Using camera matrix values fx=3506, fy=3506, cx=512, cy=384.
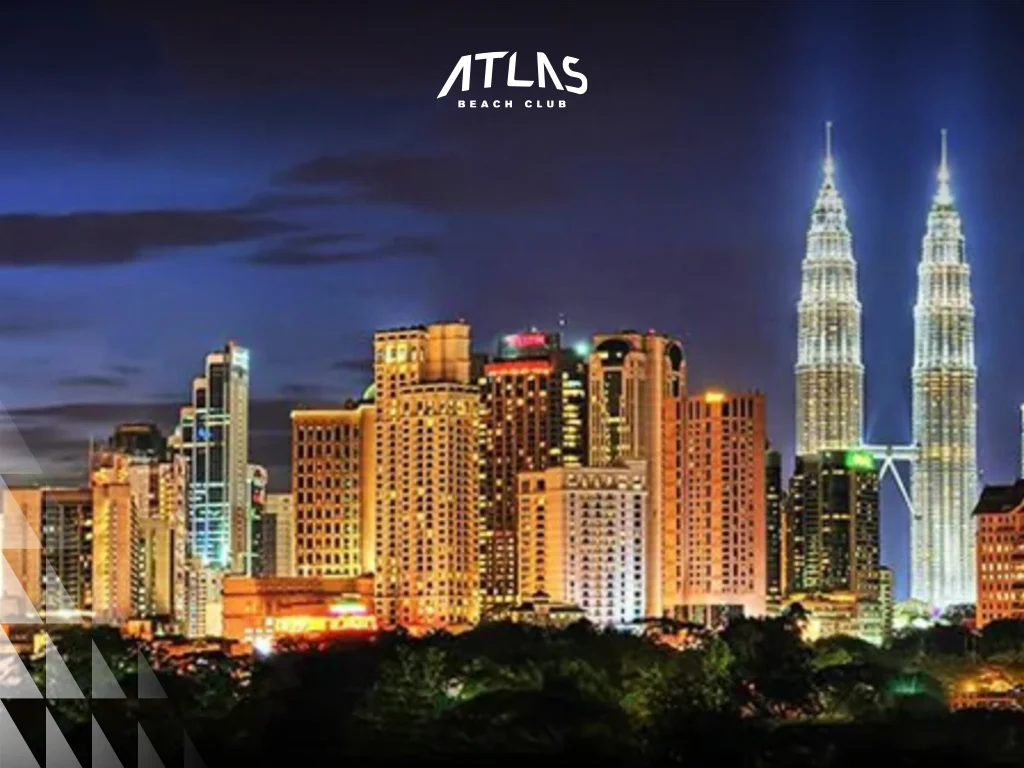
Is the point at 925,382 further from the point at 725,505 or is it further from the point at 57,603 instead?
the point at 57,603

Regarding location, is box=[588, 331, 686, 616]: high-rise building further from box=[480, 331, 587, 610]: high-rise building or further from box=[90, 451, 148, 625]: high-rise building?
box=[90, 451, 148, 625]: high-rise building

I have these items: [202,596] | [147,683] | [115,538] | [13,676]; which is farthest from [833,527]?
[147,683]

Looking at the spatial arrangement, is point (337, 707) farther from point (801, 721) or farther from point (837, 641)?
point (837, 641)

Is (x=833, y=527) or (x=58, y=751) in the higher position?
(x=833, y=527)

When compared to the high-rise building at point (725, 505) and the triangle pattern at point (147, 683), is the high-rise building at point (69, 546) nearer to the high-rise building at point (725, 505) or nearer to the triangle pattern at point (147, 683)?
the high-rise building at point (725, 505)

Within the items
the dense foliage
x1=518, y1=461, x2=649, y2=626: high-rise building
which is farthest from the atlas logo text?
x1=518, y1=461, x2=649, y2=626: high-rise building

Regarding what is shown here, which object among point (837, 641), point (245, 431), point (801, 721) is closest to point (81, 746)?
point (801, 721)
